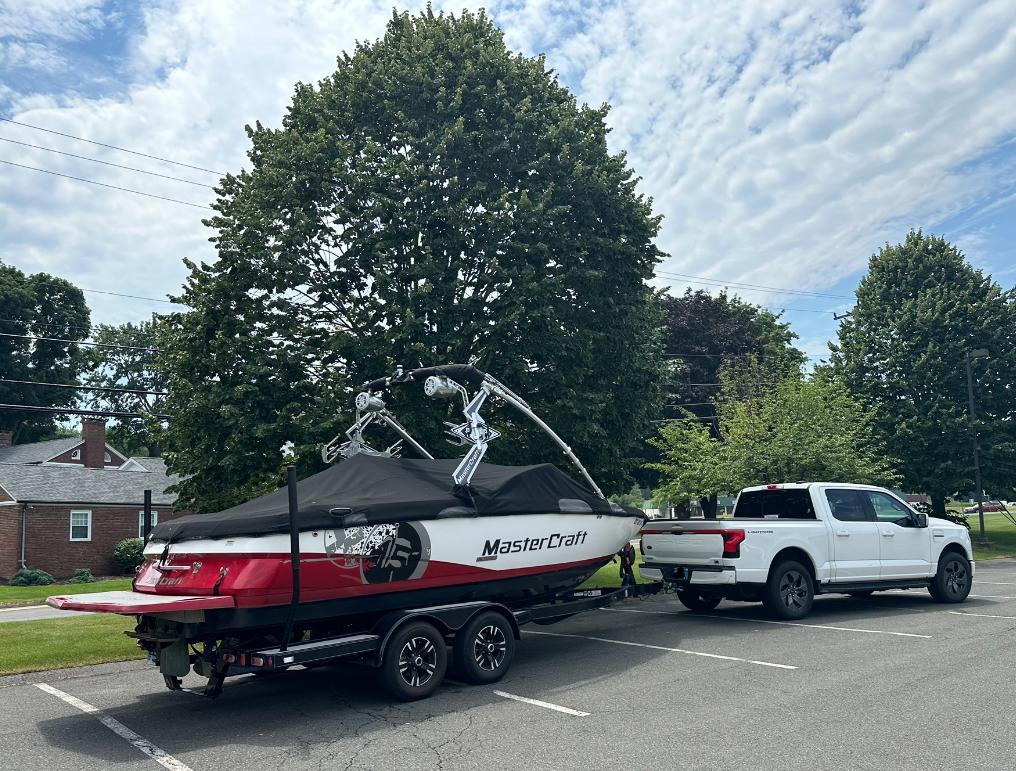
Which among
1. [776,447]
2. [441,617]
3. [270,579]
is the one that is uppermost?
[776,447]

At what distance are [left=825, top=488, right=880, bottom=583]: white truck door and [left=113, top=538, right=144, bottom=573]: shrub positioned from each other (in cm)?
2934

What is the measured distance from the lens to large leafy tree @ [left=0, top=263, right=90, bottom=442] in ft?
177

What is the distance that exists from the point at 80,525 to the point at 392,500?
103ft

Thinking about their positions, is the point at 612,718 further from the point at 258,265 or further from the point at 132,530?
the point at 132,530

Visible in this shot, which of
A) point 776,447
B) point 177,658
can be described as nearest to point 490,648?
→ point 177,658

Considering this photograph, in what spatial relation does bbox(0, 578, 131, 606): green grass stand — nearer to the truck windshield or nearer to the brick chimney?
the brick chimney

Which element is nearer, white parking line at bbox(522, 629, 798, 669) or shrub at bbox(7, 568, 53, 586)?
white parking line at bbox(522, 629, 798, 669)

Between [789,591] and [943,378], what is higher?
[943,378]

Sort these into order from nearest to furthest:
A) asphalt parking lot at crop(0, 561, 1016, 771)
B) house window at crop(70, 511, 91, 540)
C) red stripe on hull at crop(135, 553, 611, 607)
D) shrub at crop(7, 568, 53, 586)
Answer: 1. asphalt parking lot at crop(0, 561, 1016, 771)
2. red stripe on hull at crop(135, 553, 611, 607)
3. shrub at crop(7, 568, 53, 586)
4. house window at crop(70, 511, 91, 540)

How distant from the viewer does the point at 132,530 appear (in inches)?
1428

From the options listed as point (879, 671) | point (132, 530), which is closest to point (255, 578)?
point (879, 671)

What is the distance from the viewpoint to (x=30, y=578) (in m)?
31.1

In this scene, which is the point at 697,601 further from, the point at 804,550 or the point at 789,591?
the point at 804,550

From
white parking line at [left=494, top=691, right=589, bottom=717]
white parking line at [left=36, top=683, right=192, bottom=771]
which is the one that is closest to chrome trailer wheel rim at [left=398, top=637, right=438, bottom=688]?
white parking line at [left=494, top=691, right=589, bottom=717]
